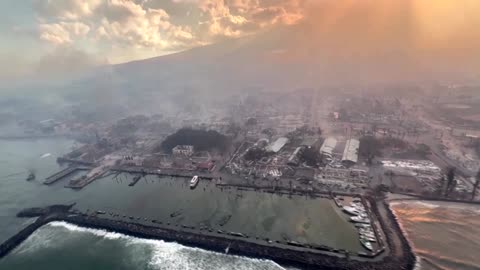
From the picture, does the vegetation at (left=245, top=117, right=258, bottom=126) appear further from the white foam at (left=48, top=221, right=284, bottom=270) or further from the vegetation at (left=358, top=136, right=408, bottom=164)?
the white foam at (left=48, top=221, right=284, bottom=270)

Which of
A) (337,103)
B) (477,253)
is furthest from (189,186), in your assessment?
(337,103)

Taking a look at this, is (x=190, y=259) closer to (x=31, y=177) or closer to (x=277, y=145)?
(x=277, y=145)

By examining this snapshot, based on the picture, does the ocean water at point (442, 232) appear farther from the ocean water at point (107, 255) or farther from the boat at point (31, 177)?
the boat at point (31, 177)

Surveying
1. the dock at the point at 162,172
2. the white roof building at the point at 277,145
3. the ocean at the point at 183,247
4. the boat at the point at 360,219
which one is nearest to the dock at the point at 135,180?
the dock at the point at 162,172

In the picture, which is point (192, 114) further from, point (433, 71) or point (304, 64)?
point (433, 71)

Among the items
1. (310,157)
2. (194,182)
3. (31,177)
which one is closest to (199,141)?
(194,182)
